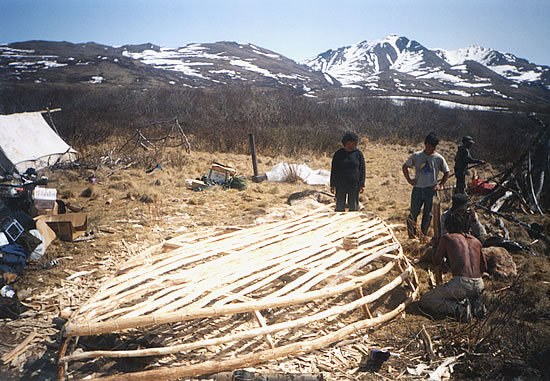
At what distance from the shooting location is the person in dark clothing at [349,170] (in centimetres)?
473

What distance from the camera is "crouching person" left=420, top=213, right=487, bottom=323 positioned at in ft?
10.1

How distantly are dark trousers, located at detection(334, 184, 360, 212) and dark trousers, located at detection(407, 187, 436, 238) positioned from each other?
36.9 inches

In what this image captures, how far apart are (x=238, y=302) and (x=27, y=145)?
28.6ft

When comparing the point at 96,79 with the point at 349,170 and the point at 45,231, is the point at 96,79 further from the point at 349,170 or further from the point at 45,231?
the point at 349,170

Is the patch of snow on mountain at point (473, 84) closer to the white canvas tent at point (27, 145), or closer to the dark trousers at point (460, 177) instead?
the dark trousers at point (460, 177)

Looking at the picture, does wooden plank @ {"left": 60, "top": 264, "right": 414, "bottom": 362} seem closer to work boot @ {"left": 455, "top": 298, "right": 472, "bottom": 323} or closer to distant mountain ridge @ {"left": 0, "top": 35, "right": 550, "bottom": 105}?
work boot @ {"left": 455, "top": 298, "right": 472, "bottom": 323}

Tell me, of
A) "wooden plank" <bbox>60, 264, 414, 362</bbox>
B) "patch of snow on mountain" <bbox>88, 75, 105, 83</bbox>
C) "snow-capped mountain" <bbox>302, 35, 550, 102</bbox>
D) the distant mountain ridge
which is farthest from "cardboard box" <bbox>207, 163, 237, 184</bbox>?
"snow-capped mountain" <bbox>302, 35, 550, 102</bbox>

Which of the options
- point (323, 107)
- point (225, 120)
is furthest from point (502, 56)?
point (225, 120)

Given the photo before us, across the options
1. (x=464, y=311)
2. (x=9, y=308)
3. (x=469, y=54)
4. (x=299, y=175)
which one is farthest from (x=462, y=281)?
(x=469, y=54)

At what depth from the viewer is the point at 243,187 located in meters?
8.24

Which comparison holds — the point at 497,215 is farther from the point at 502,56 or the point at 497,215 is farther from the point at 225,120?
the point at 502,56

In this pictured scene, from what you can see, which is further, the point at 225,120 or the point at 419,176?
the point at 225,120

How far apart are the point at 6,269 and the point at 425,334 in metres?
4.88

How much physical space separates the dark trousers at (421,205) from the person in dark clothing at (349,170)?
930 mm
